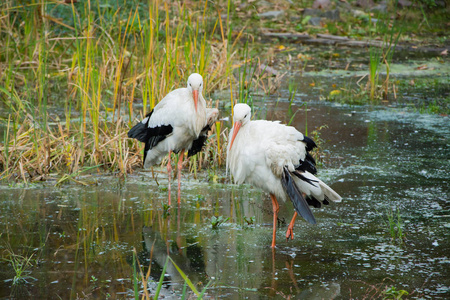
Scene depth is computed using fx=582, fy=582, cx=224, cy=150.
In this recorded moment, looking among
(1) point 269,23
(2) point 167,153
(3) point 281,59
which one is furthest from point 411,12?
(2) point 167,153

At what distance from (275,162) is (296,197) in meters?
0.31

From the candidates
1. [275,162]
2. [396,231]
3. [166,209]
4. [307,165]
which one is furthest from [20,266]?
[396,231]

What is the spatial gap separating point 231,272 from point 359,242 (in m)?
1.09

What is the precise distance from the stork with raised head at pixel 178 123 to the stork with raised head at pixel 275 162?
31.9 inches

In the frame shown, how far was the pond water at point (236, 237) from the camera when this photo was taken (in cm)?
366

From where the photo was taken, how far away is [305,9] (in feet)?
52.5

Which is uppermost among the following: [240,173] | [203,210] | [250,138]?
[250,138]

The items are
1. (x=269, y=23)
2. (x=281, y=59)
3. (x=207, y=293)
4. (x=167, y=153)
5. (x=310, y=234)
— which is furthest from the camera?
(x=269, y=23)

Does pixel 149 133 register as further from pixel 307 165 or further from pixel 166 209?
pixel 307 165

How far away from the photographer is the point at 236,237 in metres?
4.49

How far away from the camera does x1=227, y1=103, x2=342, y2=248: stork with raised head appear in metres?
4.44

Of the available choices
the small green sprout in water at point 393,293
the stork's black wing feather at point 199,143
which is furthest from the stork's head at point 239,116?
the small green sprout in water at point 393,293

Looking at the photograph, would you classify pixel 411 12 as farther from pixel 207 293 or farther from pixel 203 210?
pixel 207 293

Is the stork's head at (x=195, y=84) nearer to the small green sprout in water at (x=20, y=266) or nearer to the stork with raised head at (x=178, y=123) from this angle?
the stork with raised head at (x=178, y=123)
